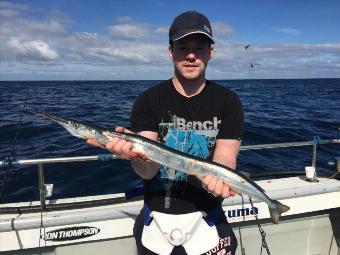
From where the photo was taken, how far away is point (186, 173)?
289cm

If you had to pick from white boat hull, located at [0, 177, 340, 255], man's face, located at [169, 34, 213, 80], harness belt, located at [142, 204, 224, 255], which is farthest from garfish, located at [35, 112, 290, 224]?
white boat hull, located at [0, 177, 340, 255]

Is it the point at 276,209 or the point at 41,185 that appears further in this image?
the point at 41,185

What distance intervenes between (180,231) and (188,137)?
2.44 ft

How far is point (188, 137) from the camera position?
2951mm

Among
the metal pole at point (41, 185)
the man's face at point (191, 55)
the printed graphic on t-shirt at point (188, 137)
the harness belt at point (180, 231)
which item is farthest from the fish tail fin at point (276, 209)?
the metal pole at point (41, 185)

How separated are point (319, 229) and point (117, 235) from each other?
2780 millimetres

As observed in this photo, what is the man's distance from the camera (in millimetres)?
2826

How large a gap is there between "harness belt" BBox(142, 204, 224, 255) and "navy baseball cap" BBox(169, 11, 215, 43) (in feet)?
4.53

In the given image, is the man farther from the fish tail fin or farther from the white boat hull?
the white boat hull

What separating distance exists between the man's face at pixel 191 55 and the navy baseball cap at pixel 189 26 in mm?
56

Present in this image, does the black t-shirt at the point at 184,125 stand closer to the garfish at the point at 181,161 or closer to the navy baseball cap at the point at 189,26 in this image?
the garfish at the point at 181,161

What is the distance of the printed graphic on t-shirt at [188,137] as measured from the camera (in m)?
2.87

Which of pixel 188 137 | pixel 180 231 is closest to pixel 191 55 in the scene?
pixel 188 137

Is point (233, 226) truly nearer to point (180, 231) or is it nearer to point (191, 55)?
point (180, 231)
